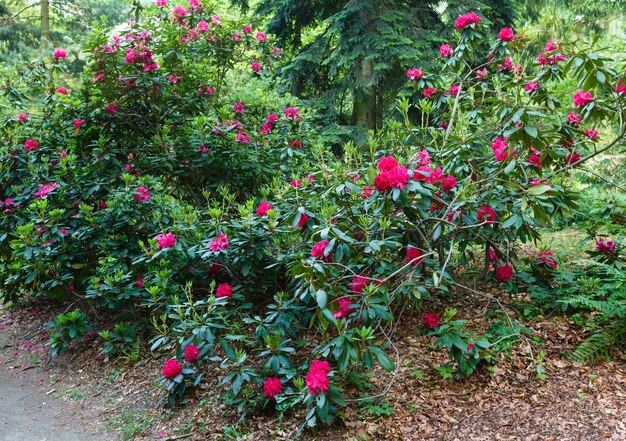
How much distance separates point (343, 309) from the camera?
8.30 feet

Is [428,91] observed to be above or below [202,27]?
below

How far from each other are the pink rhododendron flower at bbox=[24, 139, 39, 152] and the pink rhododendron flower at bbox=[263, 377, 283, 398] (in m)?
3.38

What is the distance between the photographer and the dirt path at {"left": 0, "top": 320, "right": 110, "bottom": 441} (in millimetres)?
3156

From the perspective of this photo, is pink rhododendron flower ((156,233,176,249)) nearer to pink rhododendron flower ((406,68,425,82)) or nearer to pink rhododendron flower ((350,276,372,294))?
pink rhododendron flower ((350,276,372,294))

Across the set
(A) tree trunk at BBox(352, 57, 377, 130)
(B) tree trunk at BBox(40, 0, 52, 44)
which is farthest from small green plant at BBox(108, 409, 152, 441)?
(B) tree trunk at BBox(40, 0, 52, 44)

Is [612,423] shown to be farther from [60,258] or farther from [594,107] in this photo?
[60,258]

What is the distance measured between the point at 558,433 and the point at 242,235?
2218mm

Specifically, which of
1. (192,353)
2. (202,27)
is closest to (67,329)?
(192,353)

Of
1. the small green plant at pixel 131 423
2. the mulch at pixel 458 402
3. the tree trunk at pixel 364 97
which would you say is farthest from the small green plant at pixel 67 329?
the tree trunk at pixel 364 97

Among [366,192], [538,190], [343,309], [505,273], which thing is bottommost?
[505,273]

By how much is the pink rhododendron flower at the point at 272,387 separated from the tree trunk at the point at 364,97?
517cm

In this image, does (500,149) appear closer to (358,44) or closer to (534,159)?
(534,159)

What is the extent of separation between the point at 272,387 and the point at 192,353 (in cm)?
60

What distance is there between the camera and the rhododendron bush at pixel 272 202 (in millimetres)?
2697
